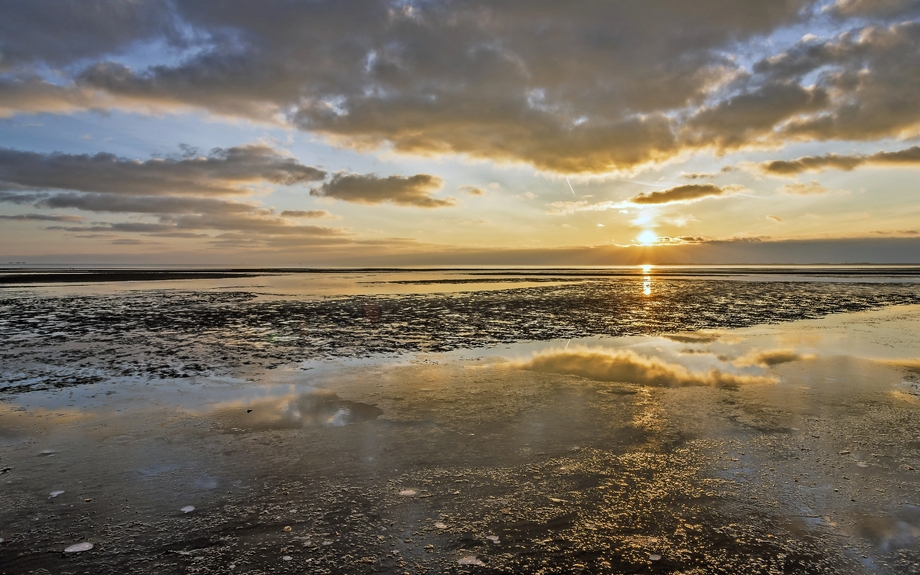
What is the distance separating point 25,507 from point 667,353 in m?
14.6

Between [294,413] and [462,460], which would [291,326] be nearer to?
[294,413]

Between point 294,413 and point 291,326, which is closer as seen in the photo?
point 294,413

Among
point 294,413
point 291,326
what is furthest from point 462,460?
point 291,326

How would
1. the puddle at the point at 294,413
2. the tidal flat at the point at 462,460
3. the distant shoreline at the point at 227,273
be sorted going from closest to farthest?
the tidal flat at the point at 462,460, the puddle at the point at 294,413, the distant shoreline at the point at 227,273

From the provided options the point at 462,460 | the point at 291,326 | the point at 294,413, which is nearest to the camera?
the point at 462,460

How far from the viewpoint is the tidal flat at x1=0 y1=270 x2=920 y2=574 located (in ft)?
15.0

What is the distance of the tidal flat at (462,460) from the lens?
4.59 metres

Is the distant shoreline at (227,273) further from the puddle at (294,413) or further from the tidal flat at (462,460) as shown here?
the puddle at (294,413)

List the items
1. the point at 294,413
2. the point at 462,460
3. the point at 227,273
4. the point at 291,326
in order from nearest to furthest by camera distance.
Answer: the point at 462,460, the point at 294,413, the point at 291,326, the point at 227,273

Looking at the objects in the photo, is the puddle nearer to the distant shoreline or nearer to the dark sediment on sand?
the dark sediment on sand

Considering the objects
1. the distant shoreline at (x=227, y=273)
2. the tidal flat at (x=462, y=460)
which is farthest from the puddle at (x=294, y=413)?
the distant shoreline at (x=227, y=273)

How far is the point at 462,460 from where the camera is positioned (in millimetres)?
6734

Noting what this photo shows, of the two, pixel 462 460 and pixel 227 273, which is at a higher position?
pixel 227 273

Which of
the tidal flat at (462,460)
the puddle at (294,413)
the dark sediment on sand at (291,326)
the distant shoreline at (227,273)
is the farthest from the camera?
the distant shoreline at (227,273)
